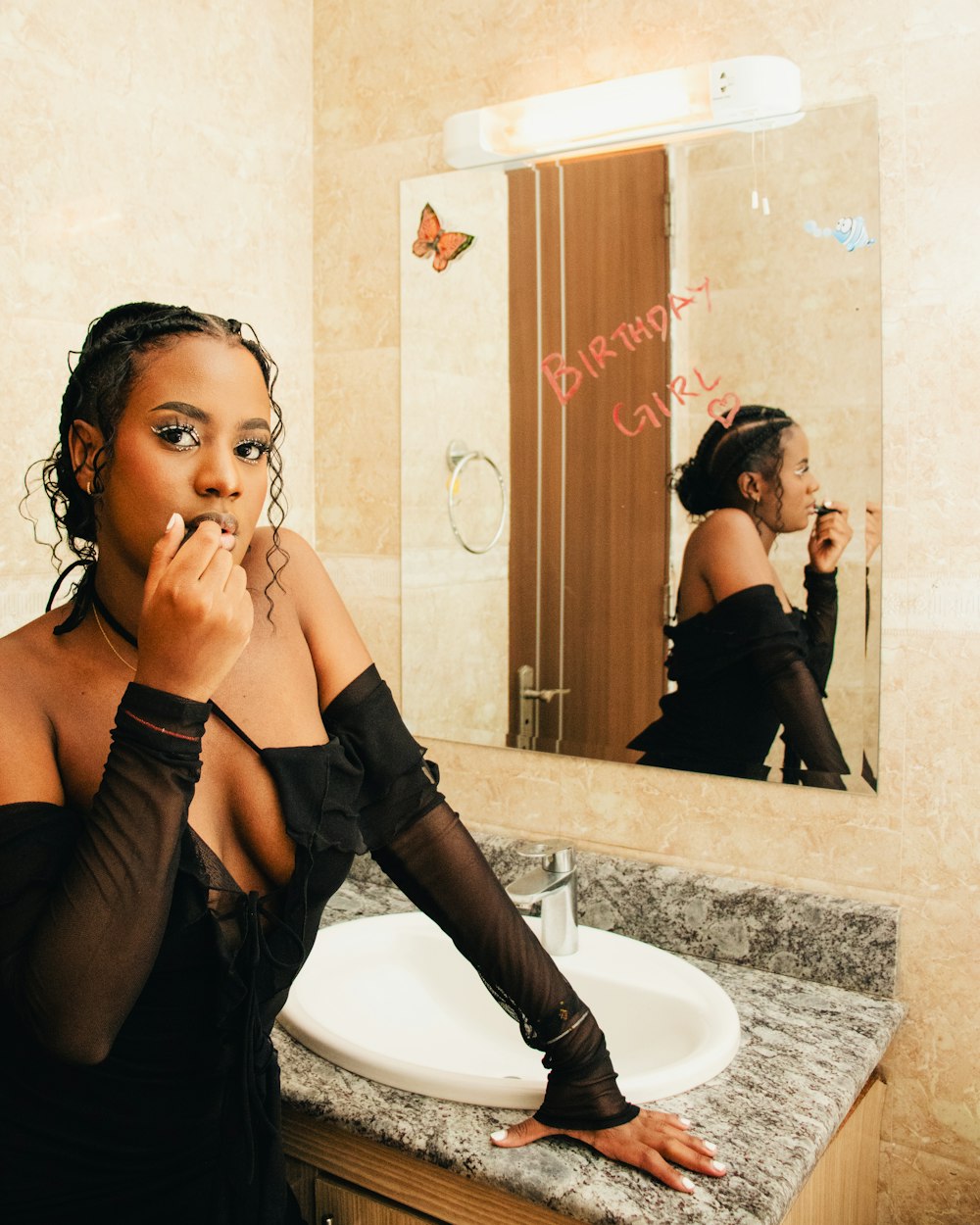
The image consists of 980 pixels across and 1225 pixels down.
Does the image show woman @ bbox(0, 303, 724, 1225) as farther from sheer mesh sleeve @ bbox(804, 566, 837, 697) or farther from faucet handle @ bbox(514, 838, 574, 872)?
sheer mesh sleeve @ bbox(804, 566, 837, 697)

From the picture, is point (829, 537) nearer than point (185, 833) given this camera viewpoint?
No

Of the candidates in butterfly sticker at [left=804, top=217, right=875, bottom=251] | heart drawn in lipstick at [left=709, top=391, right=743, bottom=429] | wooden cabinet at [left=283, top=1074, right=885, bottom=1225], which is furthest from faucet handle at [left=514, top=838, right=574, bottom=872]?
butterfly sticker at [left=804, top=217, right=875, bottom=251]

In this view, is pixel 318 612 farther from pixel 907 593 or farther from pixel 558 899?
pixel 907 593

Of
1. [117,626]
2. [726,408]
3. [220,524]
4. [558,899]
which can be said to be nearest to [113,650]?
[117,626]

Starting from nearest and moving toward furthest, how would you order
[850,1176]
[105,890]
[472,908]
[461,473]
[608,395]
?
[105,890] → [472,908] → [850,1176] → [608,395] → [461,473]

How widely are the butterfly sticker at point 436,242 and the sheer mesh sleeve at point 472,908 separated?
86 centimetres

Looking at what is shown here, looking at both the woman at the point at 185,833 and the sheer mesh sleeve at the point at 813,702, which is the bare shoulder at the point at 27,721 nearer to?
the woman at the point at 185,833

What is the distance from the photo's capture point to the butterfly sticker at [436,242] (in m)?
1.65

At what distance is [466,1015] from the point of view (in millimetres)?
1441

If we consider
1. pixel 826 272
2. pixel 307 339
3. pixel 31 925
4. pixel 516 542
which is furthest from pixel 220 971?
pixel 307 339

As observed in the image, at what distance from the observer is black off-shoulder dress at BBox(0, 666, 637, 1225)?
79cm

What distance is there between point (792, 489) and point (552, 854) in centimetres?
58

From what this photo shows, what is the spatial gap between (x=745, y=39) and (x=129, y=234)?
0.89 m

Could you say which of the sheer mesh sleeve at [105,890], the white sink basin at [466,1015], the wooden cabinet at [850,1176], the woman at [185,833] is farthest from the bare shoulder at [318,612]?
the wooden cabinet at [850,1176]
